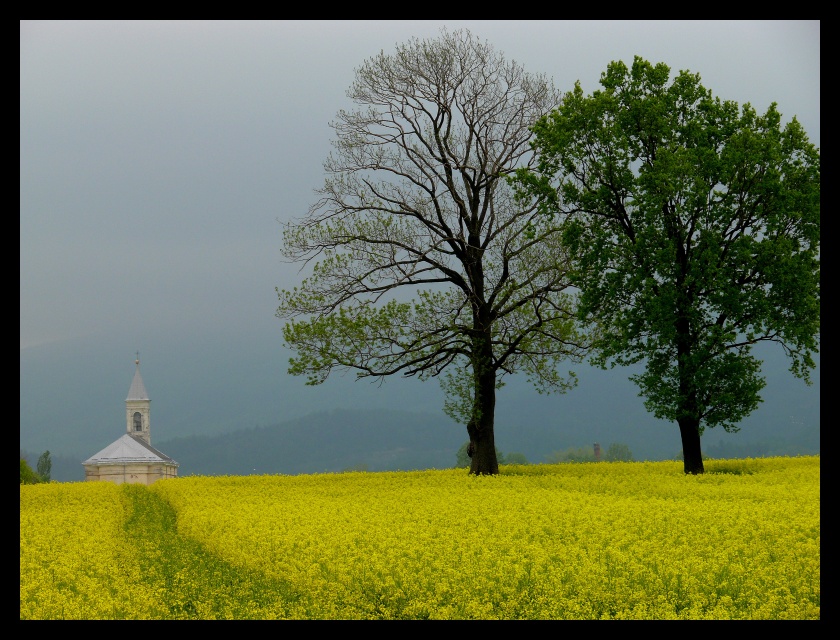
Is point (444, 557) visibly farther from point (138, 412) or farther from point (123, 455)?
point (138, 412)

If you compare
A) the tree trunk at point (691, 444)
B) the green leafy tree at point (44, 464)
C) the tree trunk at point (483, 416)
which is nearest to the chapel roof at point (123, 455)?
the green leafy tree at point (44, 464)

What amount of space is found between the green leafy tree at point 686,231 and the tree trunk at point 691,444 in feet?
0.17

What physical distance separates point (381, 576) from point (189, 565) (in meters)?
4.94

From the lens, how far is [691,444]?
31.6 metres

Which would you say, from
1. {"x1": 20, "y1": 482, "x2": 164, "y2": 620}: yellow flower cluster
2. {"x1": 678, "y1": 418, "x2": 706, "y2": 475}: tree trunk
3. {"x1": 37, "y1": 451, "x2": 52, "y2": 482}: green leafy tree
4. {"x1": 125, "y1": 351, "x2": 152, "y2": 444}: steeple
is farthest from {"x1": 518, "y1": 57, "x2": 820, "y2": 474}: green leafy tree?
{"x1": 125, "y1": 351, "x2": 152, "y2": 444}: steeple

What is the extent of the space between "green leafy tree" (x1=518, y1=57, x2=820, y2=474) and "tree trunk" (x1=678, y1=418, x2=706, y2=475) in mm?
50

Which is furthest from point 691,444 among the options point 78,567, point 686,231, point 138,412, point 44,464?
point 138,412

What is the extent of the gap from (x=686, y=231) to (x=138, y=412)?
140 m

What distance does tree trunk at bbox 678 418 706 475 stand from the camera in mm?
31266

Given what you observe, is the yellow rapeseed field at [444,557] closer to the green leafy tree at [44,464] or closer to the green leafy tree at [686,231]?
the green leafy tree at [686,231]

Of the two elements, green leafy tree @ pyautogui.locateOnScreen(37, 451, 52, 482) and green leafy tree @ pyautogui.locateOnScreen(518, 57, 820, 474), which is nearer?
green leafy tree @ pyautogui.locateOnScreen(518, 57, 820, 474)

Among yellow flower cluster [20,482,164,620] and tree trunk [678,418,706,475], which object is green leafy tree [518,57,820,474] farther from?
yellow flower cluster [20,482,164,620]
